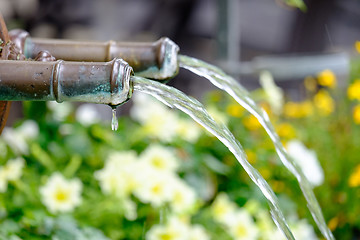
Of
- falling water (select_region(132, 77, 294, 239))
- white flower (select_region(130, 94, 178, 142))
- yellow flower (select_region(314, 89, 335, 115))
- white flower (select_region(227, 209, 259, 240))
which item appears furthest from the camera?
yellow flower (select_region(314, 89, 335, 115))

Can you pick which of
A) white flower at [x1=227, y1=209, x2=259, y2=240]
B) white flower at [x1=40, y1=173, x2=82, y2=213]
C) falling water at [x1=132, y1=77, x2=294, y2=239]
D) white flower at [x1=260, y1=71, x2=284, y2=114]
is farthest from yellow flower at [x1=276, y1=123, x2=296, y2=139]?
falling water at [x1=132, y1=77, x2=294, y2=239]

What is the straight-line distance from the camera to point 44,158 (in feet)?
6.22

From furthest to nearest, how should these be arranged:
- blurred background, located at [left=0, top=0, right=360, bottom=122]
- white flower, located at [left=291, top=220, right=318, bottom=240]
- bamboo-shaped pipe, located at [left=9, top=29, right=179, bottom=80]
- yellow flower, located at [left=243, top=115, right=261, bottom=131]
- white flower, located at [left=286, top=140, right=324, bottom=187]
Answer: blurred background, located at [left=0, top=0, right=360, bottom=122] → yellow flower, located at [left=243, top=115, right=261, bottom=131] → white flower, located at [left=286, top=140, right=324, bottom=187] → white flower, located at [left=291, top=220, right=318, bottom=240] → bamboo-shaped pipe, located at [left=9, top=29, right=179, bottom=80]

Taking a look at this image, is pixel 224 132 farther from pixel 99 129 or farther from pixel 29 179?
pixel 99 129

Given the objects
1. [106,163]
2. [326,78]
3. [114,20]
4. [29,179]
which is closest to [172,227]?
[106,163]

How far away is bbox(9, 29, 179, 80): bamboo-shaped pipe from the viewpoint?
3.80 feet

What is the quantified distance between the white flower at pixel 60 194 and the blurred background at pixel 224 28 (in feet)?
3.89

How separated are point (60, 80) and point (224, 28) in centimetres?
191

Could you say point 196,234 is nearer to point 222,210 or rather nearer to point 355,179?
point 222,210

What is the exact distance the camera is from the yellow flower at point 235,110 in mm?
2428

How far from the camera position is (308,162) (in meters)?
2.22

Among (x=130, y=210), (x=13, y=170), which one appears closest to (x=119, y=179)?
(x=130, y=210)

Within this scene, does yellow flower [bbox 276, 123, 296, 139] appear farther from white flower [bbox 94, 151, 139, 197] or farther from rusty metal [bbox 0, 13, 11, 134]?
rusty metal [bbox 0, 13, 11, 134]

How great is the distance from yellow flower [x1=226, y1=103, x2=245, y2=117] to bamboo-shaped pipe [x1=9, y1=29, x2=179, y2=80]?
4.16 feet
